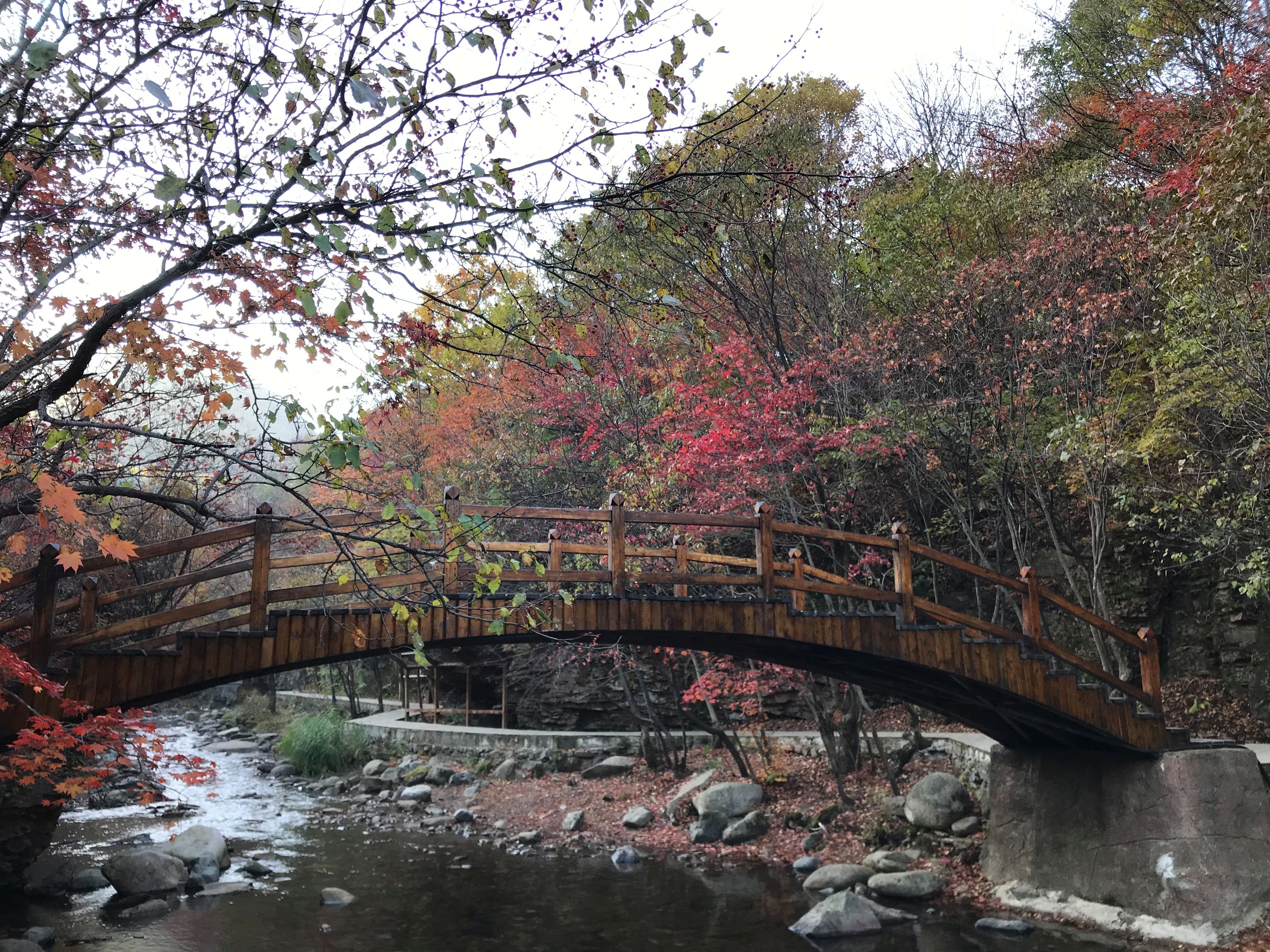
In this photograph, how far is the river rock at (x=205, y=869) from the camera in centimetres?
1231

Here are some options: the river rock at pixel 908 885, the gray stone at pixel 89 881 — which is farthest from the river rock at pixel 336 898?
the river rock at pixel 908 885

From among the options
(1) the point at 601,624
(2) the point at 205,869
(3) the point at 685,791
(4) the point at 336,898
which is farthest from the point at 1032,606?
(2) the point at 205,869

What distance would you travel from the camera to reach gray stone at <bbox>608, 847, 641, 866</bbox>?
13070mm

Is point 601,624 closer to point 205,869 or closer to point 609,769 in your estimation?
point 205,869

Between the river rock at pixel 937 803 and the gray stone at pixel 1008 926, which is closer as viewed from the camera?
the gray stone at pixel 1008 926

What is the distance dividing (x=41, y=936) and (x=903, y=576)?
9.84 meters

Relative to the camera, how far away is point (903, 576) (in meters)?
9.38

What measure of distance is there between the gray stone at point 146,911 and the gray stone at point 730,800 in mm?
7501

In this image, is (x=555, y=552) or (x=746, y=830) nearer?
(x=555, y=552)

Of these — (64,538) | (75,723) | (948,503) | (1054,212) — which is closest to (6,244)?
(75,723)

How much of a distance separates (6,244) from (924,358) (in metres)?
11.4

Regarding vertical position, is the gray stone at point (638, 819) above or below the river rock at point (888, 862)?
below

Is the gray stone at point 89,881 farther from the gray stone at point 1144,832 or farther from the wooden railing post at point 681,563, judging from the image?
the gray stone at point 1144,832

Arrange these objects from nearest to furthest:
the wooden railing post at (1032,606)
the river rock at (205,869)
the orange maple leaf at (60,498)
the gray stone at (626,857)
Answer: the orange maple leaf at (60,498) → the wooden railing post at (1032,606) → the river rock at (205,869) → the gray stone at (626,857)
